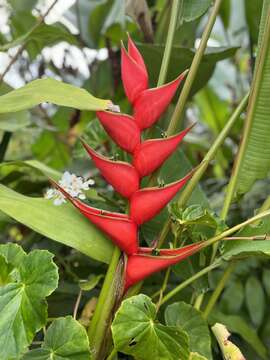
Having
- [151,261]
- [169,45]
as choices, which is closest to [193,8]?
[169,45]

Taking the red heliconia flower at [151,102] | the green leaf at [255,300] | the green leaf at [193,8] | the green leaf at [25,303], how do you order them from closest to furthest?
the green leaf at [25,303], the red heliconia flower at [151,102], the green leaf at [193,8], the green leaf at [255,300]

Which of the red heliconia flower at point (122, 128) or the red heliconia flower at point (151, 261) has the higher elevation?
the red heliconia flower at point (122, 128)

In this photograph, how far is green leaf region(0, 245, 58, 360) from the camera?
0.45 meters

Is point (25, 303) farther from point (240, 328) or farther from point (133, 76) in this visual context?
A: point (240, 328)

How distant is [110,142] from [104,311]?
1.54 feet

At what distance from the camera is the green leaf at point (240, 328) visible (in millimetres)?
751

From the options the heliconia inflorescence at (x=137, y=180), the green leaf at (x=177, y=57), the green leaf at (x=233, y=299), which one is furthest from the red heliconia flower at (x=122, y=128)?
the green leaf at (x=233, y=299)

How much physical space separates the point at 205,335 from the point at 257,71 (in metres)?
0.28

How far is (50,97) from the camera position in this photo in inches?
21.9

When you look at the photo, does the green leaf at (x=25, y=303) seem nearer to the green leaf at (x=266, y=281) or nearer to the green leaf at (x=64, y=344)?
the green leaf at (x=64, y=344)

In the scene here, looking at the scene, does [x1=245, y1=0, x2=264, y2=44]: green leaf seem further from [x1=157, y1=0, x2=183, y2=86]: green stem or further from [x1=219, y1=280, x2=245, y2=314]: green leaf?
[x1=219, y1=280, x2=245, y2=314]: green leaf

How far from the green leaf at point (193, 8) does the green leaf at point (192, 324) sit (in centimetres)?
33

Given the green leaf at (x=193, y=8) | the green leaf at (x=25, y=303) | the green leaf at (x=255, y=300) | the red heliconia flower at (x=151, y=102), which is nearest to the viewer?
the green leaf at (x=25, y=303)

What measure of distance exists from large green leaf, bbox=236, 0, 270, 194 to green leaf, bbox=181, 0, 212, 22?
78mm
